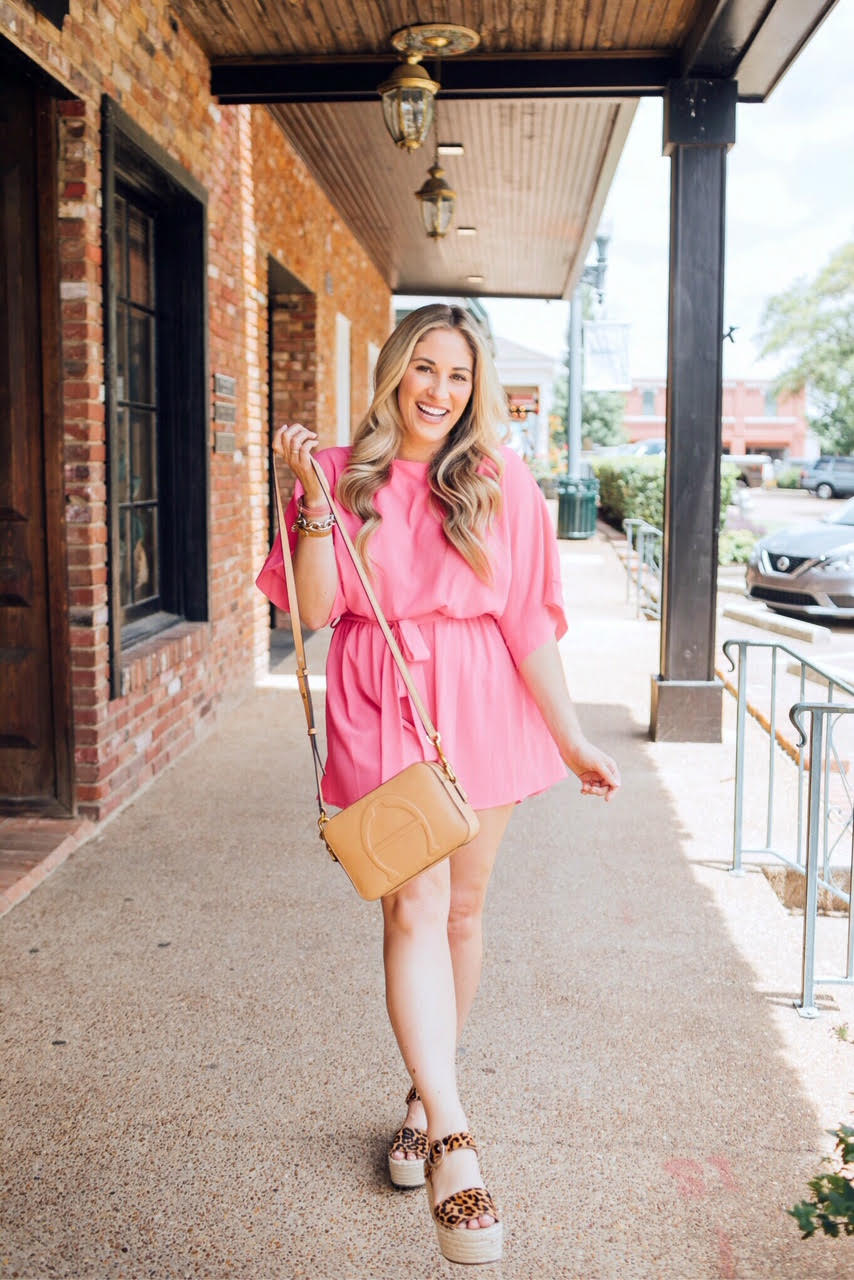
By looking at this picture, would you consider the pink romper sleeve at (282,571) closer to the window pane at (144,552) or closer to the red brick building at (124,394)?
the red brick building at (124,394)

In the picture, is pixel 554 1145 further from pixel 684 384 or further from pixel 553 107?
pixel 553 107

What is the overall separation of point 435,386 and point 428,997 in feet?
3.77

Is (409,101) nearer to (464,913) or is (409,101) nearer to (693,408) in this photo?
(693,408)

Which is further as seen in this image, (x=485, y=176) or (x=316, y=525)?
(x=485, y=176)

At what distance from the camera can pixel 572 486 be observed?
2133 centimetres

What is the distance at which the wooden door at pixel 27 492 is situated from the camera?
4.47 meters

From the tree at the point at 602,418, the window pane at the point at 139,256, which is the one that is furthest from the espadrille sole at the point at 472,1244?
the tree at the point at 602,418

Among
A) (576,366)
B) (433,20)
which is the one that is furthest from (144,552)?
(576,366)

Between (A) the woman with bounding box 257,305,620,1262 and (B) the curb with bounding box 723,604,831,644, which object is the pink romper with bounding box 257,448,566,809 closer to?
(A) the woman with bounding box 257,305,620,1262

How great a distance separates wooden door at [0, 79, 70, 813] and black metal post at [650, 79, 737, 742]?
3.20 meters

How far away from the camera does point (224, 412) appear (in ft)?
22.0

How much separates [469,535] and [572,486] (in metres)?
19.2

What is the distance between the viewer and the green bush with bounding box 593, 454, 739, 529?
21516 millimetres

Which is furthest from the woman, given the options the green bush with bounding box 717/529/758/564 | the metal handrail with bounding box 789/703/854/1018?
the green bush with bounding box 717/529/758/564
